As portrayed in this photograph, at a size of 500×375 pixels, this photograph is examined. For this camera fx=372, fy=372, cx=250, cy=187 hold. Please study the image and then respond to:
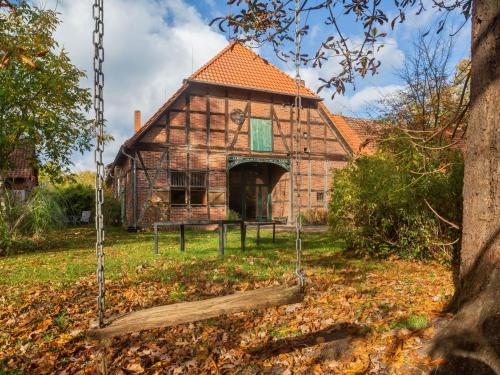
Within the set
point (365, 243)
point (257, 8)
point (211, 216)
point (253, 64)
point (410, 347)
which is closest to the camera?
point (410, 347)

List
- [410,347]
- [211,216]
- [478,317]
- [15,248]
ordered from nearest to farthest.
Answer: [478,317]
[410,347]
[15,248]
[211,216]

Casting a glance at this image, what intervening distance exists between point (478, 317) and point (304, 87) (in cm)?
1847

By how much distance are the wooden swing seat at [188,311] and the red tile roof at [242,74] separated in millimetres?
15606

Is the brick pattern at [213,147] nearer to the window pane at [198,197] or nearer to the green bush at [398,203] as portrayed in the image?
the window pane at [198,197]

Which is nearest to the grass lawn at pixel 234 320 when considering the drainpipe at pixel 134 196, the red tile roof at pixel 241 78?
the drainpipe at pixel 134 196

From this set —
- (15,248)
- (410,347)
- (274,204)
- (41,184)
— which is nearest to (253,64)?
(274,204)

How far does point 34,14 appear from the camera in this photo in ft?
34.1

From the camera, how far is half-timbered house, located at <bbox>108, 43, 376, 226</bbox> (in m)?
17.1

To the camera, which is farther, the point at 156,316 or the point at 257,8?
the point at 257,8

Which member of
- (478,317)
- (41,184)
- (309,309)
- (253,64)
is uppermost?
(253,64)

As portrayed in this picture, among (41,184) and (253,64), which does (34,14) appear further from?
(253,64)

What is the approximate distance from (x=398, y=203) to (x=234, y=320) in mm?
4254

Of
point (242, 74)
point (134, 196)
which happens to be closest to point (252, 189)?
point (242, 74)

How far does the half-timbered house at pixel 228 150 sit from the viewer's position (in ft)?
56.2
